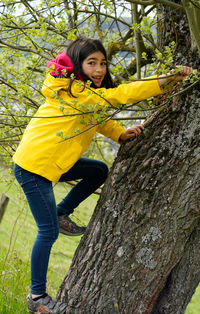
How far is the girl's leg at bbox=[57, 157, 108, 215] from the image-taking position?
9.05 ft

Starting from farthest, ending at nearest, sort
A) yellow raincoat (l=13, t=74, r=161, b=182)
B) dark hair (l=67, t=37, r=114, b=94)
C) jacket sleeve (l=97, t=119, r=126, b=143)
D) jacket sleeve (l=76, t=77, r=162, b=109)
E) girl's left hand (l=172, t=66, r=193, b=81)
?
jacket sleeve (l=97, t=119, r=126, b=143)
dark hair (l=67, t=37, r=114, b=94)
yellow raincoat (l=13, t=74, r=161, b=182)
jacket sleeve (l=76, t=77, r=162, b=109)
girl's left hand (l=172, t=66, r=193, b=81)

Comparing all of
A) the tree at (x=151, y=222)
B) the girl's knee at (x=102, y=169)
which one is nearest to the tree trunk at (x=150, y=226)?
the tree at (x=151, y=222)

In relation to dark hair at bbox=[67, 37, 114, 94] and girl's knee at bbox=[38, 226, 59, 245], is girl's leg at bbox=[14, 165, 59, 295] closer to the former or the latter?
girl's knee at bbox=[38, 226, 59, 245]

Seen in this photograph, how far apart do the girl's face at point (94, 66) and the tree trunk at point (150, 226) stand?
19.0 inches

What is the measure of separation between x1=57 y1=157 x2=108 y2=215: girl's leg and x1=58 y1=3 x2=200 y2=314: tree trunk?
1.03 ft

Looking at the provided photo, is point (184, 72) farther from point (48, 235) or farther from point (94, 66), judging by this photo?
point (48, 235)

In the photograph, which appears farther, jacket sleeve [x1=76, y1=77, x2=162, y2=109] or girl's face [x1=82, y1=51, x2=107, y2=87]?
girl's face [x1=82, y1=51, x2=107, y2=87]

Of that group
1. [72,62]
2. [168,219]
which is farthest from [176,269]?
[72,62]

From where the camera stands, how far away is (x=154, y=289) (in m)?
Answer: 2.34

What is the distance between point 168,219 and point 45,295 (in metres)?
0.95

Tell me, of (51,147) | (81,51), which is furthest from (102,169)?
→ (81,51)

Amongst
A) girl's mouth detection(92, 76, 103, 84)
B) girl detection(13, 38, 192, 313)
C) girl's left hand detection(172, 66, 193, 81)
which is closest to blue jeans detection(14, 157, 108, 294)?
girl detection(13, 38, 192, 313)

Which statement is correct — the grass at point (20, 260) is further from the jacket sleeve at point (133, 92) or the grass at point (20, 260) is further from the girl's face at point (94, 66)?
the jacket sleeve at point (133, 92)

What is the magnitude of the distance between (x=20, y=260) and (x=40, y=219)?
1.85m
